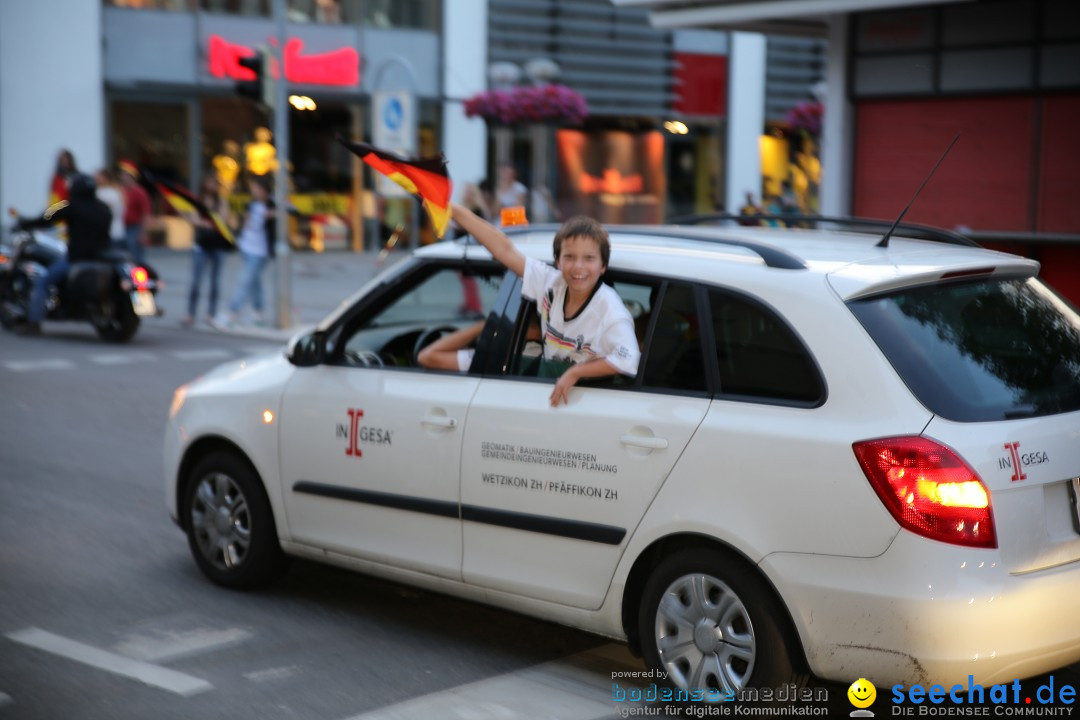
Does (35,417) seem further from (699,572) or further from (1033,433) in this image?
(1033,433)

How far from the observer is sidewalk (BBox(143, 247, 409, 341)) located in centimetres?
1745

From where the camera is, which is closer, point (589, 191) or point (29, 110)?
point (29, 110)

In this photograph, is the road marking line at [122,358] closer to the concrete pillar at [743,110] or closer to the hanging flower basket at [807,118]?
the hanging flower basket at [807,118]

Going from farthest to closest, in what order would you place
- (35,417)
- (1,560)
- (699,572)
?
(35,417) < (1,560) < (699,572)

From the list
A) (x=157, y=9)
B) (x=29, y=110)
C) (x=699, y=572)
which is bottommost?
(x=699, y=572)

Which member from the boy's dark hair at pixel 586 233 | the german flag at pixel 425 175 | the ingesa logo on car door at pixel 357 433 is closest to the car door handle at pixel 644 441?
the boy's dark hair at pixel 586 233

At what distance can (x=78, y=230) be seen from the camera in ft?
50.5

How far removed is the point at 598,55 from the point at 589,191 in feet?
11.2

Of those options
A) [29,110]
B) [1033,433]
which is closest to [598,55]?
[29,110]

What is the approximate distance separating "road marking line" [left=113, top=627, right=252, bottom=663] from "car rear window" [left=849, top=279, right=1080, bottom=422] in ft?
9.15

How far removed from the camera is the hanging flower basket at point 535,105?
77.3ft

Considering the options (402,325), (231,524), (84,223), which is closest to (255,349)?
(84,223)

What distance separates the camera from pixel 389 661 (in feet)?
16.7

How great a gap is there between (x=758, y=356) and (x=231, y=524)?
2.71 m
